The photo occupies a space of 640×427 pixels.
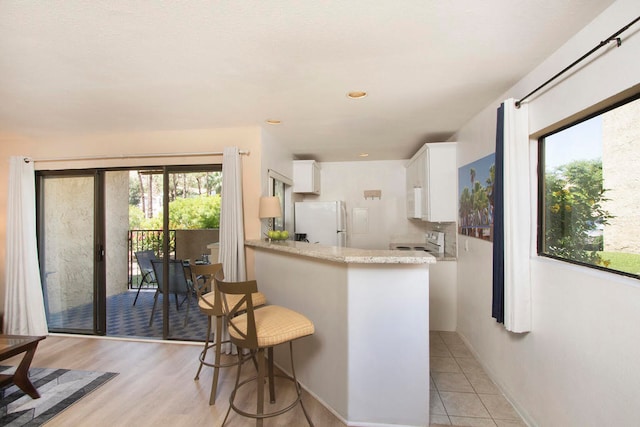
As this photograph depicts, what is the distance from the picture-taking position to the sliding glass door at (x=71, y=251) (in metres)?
3.71

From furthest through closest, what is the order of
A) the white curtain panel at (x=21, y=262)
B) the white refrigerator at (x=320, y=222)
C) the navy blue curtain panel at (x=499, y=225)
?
the white refrigerator at (x=320, y=222) → the white curtain panel at (x=21, y=262) → the navy blue curtain panel at (x=499, y=225)

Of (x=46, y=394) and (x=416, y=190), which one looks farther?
(x=416, y=190)

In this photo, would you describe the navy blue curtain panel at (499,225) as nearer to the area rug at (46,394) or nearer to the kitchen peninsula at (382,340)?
the kitchen peninsula at (382,340)

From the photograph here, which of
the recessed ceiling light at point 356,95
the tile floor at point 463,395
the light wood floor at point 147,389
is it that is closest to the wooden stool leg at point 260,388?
the light wood floor at point 147,389

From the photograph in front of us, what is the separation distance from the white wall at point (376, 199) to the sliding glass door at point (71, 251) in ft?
10.7

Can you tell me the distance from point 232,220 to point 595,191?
8.97 feet

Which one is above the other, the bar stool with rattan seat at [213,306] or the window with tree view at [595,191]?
the window with tree view at [595,191]

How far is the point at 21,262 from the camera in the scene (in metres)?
3.44

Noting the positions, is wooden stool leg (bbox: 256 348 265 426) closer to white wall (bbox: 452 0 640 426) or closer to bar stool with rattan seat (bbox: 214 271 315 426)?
bar stool with rattan seat (bbox: 214 271 315 426)

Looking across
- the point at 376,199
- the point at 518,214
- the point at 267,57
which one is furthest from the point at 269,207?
the point at 376,199

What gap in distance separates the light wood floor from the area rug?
0.08 m

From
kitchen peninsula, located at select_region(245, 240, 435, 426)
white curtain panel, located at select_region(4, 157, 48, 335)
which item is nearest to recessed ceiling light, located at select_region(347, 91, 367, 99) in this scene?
kitchen peninsula, located at select_region(245, 240, 435, 426)

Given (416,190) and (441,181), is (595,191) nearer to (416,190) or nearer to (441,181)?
(441,181)

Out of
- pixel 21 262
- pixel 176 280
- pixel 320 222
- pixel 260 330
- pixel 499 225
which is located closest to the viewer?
pixel 260 330
